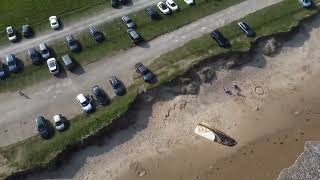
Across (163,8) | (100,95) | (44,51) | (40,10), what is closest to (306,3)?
(163,8)

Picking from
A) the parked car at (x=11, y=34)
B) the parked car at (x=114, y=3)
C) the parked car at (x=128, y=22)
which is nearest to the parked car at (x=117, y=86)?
the parked car at (x=128, y=22)

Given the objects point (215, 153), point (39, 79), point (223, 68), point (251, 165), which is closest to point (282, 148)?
point (251, 165)

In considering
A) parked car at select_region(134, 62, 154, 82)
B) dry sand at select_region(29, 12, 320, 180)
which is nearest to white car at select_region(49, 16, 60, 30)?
parked car at select_region(134, 62, 154, 82)

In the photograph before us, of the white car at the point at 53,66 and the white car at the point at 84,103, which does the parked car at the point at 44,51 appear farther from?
the white car at the point at 84,103

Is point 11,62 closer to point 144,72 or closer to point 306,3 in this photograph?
point 144,72

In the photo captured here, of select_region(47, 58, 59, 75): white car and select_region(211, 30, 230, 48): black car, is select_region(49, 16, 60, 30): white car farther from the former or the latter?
select_region(211, 30, 230, 48): black car

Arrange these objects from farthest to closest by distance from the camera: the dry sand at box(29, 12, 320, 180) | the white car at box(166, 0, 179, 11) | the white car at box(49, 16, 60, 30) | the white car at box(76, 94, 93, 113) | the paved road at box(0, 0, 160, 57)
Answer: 1. the white car at box(166, 0, 179, 11)
2. the white car at box(49, 16, 60, 30)
3. the paved road at box(0, 0, 160, 57)
4. the white car at box(76, 94, 93, 113)
5. the dry sand at box(29, 12, 320, 180)
